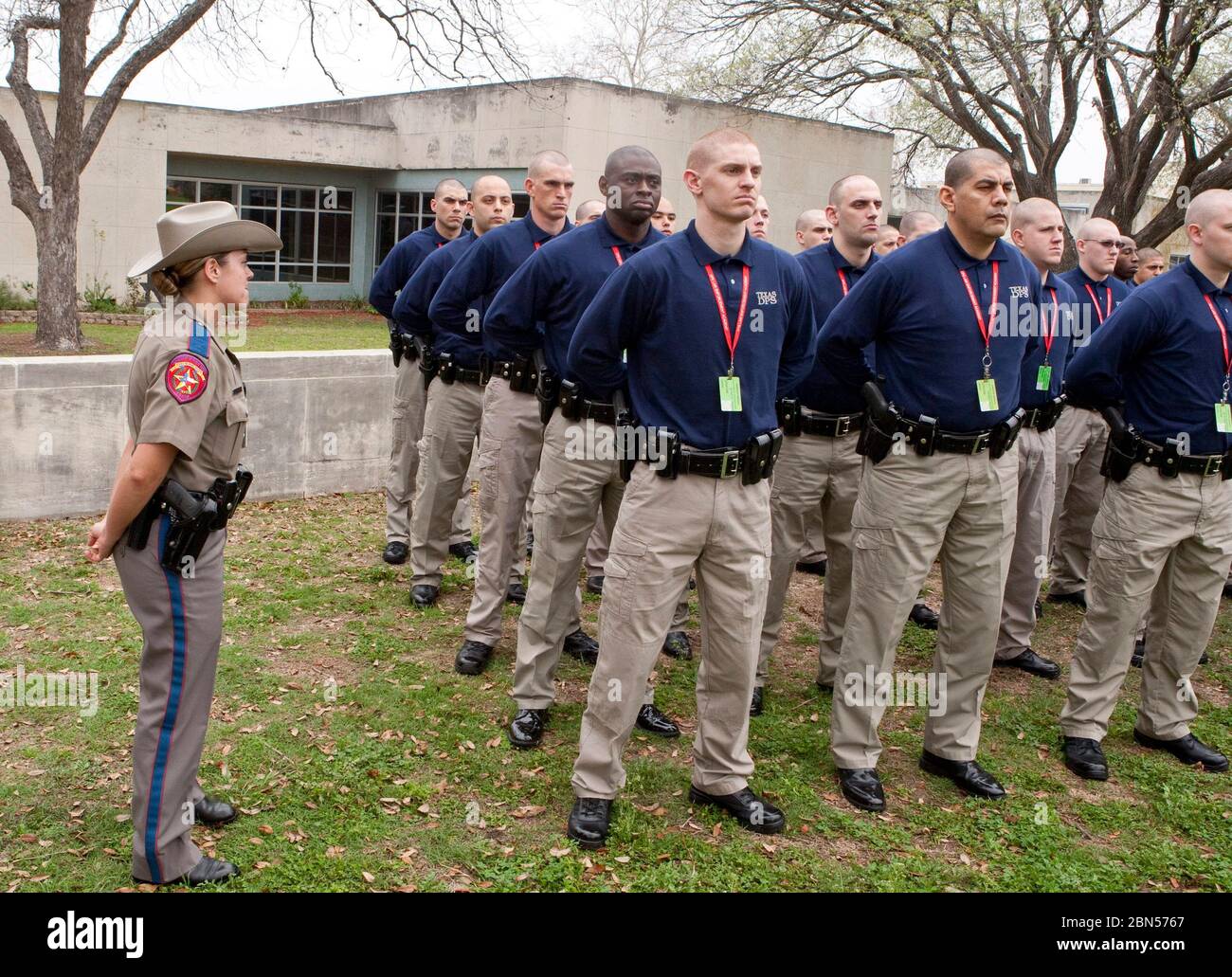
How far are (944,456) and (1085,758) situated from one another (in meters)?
1.68

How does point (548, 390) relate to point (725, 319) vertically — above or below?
below

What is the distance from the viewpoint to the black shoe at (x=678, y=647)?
6.57 m

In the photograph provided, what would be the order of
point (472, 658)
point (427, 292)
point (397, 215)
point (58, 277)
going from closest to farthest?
point (472, 658)
point (427, 292)
point (58, 277)
point (397, 215)

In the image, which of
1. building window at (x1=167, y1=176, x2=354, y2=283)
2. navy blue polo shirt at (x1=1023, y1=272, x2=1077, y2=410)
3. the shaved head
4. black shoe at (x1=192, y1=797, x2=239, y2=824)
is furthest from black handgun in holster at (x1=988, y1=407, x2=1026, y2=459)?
building window at (x1=167, y1=176, x2=354, y2=283)

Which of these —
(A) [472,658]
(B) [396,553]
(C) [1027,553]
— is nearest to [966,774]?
(C) [1027,553]

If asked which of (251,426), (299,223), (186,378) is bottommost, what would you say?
(251,426)

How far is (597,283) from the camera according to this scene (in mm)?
5539

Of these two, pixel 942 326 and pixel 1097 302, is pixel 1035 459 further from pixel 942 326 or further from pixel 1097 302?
pixel 942 326

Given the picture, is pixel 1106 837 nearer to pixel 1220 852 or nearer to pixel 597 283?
pixel 1220 852

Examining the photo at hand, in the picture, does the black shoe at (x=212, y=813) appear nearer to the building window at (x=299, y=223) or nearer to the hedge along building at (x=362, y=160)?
the hedge along building at (x=362, y=160)

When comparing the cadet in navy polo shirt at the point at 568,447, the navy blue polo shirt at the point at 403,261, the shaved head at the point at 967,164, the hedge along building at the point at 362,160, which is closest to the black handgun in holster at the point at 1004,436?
the shaved head at the point at 967,164

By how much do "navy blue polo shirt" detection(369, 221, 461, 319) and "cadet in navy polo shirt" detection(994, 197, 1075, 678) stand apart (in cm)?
405

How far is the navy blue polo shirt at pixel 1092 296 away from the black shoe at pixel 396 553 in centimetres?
456

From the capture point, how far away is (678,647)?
6.57 meters
